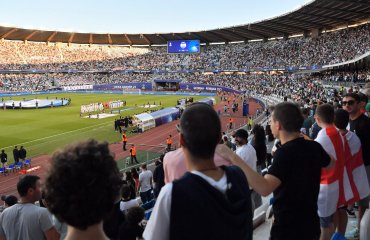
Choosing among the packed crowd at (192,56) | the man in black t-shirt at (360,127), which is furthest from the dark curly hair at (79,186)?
the packed crowd at (192,56)

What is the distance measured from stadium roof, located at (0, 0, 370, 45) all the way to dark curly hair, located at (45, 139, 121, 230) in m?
52.6

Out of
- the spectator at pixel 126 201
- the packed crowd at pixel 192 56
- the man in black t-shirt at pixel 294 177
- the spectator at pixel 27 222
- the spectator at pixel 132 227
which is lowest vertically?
the spectator at pixel 126 201

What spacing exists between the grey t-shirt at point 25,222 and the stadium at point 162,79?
25 centimetres

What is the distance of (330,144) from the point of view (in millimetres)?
4637

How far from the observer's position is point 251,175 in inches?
120

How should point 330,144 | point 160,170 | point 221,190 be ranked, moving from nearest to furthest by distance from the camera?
point 221,190 → point 330,144 → point 160,170

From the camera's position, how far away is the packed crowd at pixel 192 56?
6488cm

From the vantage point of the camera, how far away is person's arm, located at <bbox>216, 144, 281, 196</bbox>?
2.97 m

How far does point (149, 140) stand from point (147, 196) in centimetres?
1602

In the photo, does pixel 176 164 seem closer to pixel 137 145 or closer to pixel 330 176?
pixel 330 176

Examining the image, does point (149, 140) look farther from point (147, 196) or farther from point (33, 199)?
point (33, 199)

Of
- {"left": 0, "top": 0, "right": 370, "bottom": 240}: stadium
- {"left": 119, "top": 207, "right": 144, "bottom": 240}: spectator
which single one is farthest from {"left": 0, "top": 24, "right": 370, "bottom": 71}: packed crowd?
{"left": 119, "top": 207, "right": 144, "bottom": 240}: spectator

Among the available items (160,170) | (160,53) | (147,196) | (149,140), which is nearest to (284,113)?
(160,170)

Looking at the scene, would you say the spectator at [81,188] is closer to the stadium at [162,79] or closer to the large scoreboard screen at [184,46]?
the stadium at [162,79]
